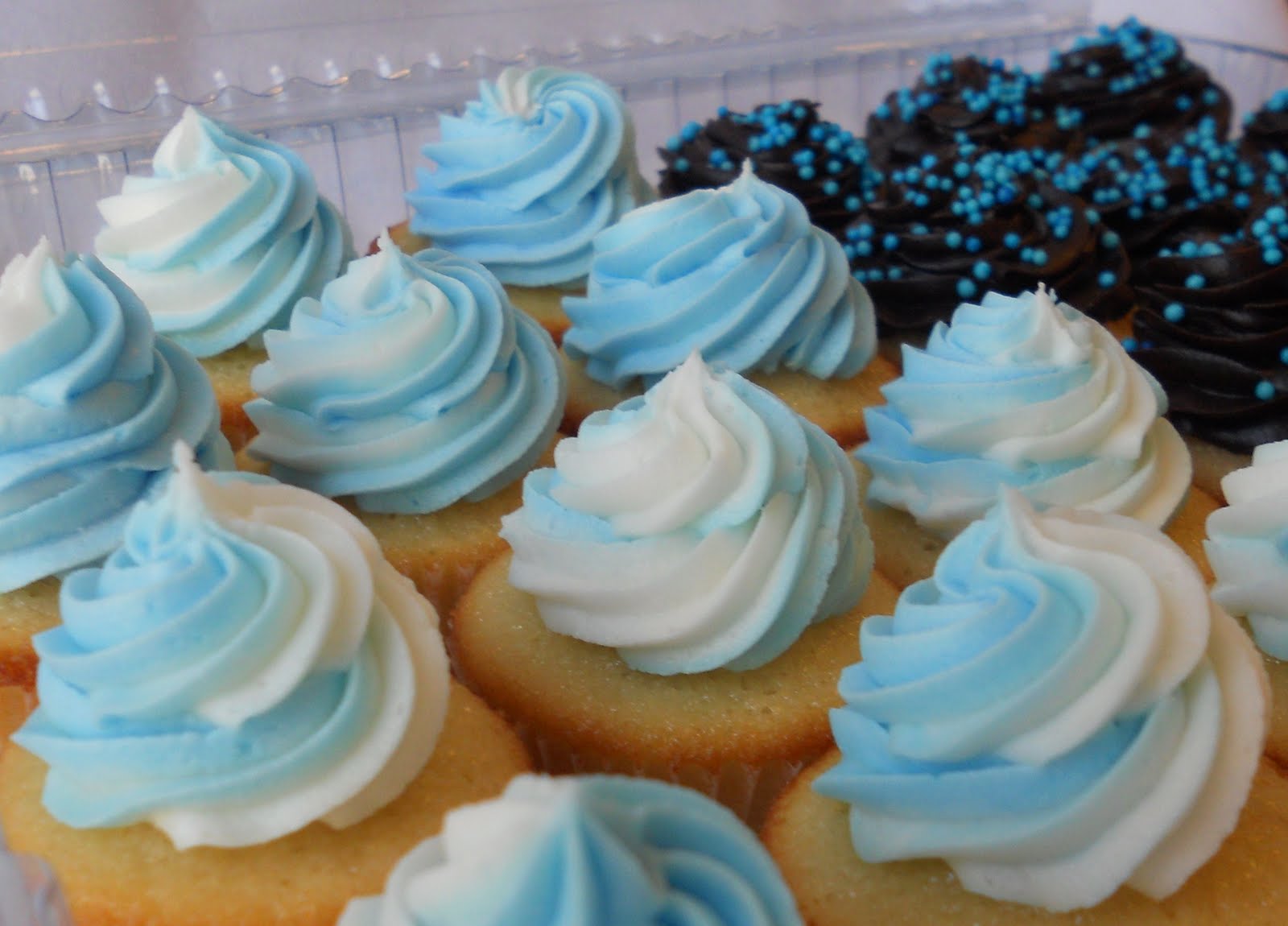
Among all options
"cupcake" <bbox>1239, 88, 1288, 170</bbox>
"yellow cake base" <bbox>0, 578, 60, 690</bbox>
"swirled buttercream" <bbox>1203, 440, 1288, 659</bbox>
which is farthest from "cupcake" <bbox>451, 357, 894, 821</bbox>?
"cupcake" <bbox>1239, 88, 1288, 170</bbox>

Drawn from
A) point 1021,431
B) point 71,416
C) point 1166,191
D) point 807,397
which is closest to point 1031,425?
point 1021,431

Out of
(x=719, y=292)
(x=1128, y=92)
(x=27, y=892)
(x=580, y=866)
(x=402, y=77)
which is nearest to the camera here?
(x=580, y=866)

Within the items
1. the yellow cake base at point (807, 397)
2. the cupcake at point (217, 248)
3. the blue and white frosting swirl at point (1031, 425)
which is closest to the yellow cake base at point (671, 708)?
the blue and white frosting swirl at point (1031, 425)

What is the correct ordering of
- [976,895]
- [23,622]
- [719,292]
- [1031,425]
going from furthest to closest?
[719,292] → [1031,425] → [23,622] → [976,895]

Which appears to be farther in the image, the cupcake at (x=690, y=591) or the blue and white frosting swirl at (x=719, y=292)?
the blue and white frosting swirl at (x=719, y=292)

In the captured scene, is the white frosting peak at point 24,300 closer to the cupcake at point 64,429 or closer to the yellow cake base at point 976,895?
the cupcake at point 64,429

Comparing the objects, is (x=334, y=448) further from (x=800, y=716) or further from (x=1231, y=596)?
(x=1231, y=596)

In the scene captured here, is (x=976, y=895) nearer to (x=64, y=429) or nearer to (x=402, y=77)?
(x=64, y=429)
